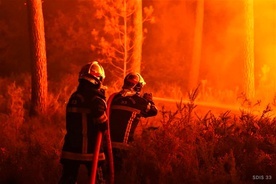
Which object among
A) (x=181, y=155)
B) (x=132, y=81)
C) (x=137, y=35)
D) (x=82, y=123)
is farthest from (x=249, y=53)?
(x=82, y=123)

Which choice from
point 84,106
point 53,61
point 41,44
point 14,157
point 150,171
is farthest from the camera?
point 53,61

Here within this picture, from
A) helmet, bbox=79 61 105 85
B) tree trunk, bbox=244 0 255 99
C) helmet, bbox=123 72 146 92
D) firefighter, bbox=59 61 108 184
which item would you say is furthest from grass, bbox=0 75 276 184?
tree trunk, bbox=244 0 255 99

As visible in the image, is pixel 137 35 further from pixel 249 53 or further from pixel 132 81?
pixel 132 81

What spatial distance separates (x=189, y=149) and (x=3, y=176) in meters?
3.27

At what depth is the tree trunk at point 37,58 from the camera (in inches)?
484

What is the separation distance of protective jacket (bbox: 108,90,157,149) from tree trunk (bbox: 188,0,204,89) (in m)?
15.8

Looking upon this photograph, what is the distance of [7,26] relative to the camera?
23984 millimetres

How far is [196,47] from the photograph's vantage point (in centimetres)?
2227

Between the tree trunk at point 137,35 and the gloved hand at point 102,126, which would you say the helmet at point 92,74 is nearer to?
the gloved hand at point 102,126

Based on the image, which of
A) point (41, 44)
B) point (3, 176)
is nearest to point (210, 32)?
point (41, 44)

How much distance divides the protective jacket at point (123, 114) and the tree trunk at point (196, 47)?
15.8 metres

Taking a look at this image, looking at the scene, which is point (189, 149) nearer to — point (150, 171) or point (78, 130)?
point (150, 171)

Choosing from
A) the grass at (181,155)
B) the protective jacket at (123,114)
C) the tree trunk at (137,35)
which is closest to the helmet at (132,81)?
the protective jacket at (123,114)

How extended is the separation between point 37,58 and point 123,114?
6.81 meters
